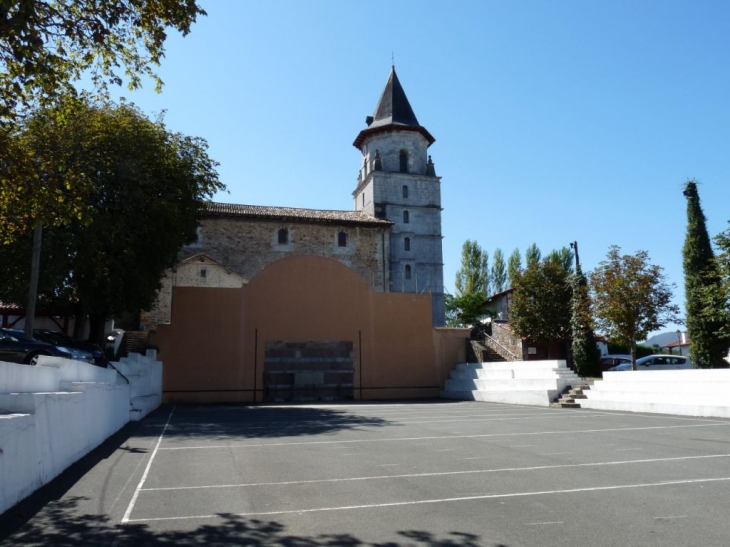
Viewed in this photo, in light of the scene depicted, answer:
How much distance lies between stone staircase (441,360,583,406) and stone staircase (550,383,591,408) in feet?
0.58

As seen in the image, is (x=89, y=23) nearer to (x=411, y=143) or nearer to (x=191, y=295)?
(x=191, y=295)

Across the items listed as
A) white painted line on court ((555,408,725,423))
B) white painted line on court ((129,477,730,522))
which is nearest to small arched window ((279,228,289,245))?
white painted line on court ((555,408,725,423))

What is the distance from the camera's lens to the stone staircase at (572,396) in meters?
20.2

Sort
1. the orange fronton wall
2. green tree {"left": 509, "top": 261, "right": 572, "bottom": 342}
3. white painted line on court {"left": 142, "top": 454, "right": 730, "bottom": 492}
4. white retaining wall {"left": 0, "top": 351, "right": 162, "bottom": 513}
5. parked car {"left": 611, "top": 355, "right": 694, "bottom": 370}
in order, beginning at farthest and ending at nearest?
parked car {"left": 611, "top": 355, "right": 694, "bottom": 370} < green tree {"left": 509, "top": 261, "right": 572, "bottom": 342} < the orange fronton wall < white painted line on court {"left": 142, "top": 454, "right": 730, "bottom": 492} < white retaining wall {"left": 0, "top": 351, "right": 162, "bottom": 513}

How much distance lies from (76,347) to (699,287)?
2292 cm

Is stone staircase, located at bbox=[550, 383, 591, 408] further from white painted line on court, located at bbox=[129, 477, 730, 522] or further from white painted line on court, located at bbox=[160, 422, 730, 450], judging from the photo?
white painted line on court, located at bbox=[129, 477, 730, 522]

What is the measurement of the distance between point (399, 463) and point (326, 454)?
5.20 feet

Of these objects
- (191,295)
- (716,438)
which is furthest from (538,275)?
(716,438)

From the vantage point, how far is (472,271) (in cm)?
6519

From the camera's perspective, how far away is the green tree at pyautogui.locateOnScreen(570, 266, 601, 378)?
27516mm

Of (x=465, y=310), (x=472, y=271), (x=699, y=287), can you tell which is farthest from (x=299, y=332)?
(x=472, y=271)

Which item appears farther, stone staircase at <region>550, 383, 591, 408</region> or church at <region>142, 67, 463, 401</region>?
church at <region>142, 67, 463, 401</region>

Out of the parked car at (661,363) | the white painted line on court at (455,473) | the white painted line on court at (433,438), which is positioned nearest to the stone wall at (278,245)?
the parked car at (661,363)

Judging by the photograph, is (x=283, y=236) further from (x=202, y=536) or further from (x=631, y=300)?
(x=202, y=536)
